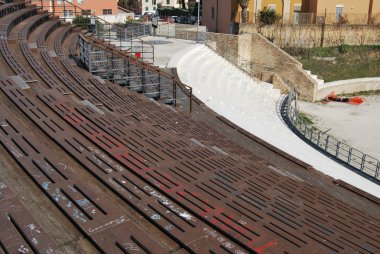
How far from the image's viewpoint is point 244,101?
68.9 feet

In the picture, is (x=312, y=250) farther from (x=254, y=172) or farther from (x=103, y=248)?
(x=254, y=172)

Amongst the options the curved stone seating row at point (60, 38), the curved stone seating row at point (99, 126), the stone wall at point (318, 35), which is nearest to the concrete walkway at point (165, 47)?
the curved stone seating row at point (60, 38)

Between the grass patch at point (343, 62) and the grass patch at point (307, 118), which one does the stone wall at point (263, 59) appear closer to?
the grass patch at point (343, 62)

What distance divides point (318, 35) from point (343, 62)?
3353 mm

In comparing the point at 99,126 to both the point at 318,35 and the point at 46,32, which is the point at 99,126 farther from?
the point at 318,35

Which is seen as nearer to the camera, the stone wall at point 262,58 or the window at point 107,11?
the stone wall at point 262,58


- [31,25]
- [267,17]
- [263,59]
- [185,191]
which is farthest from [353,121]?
[185,191]

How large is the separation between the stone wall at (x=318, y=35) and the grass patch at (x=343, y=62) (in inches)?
30.9

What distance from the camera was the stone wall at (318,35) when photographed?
1357 inches

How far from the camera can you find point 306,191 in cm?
845

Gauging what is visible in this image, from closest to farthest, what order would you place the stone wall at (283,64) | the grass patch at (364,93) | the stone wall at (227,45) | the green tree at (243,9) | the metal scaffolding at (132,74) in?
the metal scaffolding at (132,74)
the stone wall at (283,64)
the grass patch at (364,93)
the stone wall at (227,45)
the green tree at (243,9)

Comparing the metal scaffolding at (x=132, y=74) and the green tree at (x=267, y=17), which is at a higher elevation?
the green tree at (x=267, y=17)

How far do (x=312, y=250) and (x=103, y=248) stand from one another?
249cm

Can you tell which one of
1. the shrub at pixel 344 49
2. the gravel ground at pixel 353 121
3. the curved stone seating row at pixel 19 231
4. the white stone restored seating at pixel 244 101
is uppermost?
the shrub at pixel 344 49
